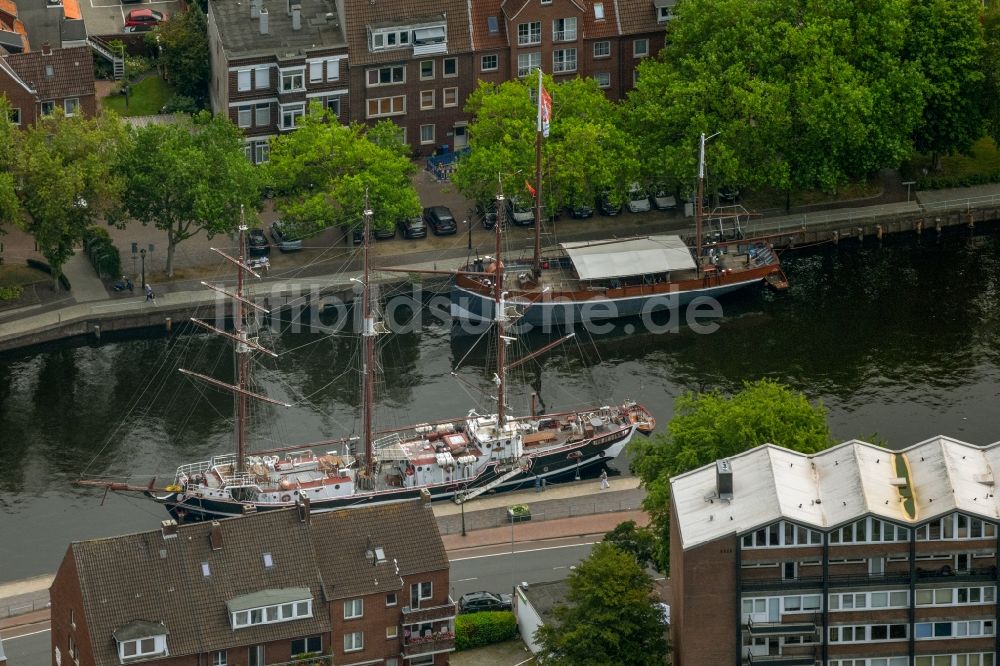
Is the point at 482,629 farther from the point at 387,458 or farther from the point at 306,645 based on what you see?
the point at 387,458

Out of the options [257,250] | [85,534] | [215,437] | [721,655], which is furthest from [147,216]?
[721,655]

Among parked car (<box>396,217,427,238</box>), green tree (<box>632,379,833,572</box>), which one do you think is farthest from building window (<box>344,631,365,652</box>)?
parked car (<box>396,217,427,238</box>)

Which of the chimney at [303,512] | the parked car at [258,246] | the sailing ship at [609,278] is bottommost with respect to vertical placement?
the chimney at [303,512]

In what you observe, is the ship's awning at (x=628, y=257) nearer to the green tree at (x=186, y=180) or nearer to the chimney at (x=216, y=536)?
the green tree at (x=186, y=180)

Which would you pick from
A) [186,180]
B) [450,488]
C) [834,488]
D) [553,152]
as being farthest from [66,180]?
[834,488]

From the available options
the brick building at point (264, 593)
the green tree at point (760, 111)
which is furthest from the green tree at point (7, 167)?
the brick building at point (264, 593)

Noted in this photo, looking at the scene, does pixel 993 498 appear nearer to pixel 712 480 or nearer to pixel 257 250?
pixel 712 480
